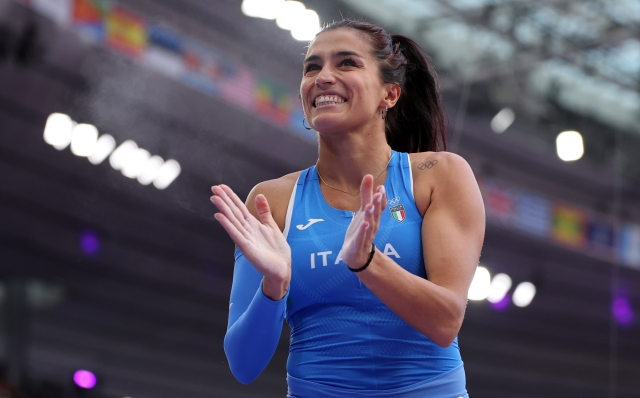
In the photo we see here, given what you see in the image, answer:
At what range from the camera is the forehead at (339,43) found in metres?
1.53

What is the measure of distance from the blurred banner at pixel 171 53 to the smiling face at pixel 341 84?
2962 millimetres

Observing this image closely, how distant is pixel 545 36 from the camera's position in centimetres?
705

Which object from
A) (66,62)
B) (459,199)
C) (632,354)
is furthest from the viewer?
(632,354)

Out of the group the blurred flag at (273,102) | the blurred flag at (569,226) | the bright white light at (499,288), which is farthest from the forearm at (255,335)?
the blurred flag at (569,226)

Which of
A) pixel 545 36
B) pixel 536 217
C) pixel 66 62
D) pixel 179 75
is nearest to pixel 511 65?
pixel 545 36

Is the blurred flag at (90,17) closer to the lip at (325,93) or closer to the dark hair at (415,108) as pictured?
the dark hair at (415,108)

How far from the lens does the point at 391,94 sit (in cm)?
160

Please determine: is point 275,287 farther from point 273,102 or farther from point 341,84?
point 273,102

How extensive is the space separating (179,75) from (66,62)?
0.72m

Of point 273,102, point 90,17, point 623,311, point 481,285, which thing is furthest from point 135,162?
point 623,311

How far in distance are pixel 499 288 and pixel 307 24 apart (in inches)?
157

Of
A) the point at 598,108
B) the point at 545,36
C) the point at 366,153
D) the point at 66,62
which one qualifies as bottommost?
the point at 366,153

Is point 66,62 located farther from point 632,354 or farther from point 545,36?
point 632,354

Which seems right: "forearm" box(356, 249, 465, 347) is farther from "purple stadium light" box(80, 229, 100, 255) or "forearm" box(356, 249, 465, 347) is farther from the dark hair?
"purple stadium light" box(80, 229, 100, 255)
